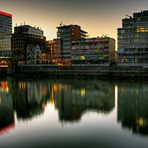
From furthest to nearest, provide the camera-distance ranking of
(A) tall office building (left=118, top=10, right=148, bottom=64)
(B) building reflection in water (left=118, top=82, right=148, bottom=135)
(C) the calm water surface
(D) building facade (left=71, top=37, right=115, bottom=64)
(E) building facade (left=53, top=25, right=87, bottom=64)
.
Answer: (E) building facade (left=53, top=25, right=87, bottom=64) < (D) building facade (left=71, top=37, right=115, bottom=64) < (A) tall office building (left=118, top=10, right=148, bottom=64) < (B) building reflection in water (left=118, top=82, right=148, bottom=135) < (C) the calm water surface

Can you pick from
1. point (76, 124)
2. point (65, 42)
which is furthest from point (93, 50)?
point (76, 124)

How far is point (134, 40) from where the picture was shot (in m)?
104

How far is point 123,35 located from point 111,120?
82238 mm

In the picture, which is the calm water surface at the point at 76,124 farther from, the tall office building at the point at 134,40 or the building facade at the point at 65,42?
the building facade at the point at 65,42

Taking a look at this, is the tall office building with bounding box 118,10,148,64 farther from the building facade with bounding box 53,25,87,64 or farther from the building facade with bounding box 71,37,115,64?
the building facade with bounding box 53,25,87,64

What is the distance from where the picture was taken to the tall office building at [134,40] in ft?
333

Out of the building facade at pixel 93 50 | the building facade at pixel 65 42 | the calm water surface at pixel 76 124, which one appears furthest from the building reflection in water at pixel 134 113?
the building facade at pixel 65 42

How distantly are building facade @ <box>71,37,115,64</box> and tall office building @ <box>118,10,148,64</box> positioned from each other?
7860mm

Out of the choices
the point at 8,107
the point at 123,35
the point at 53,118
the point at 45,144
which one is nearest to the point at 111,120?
the point at 53,118

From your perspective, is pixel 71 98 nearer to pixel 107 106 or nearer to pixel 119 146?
pixel 107 106

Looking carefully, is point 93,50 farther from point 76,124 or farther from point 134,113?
A: point 76,124

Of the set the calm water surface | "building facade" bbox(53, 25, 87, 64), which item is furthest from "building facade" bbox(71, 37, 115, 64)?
the calm water surface

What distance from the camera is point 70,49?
121 meters

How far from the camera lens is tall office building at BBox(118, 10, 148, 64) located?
10138 cm
